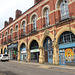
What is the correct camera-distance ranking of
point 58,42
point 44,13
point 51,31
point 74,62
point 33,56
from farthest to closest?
point 33,56
point 44,13
point 51,31
point 58,42
point 74,62

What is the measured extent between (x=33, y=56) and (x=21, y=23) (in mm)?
9535

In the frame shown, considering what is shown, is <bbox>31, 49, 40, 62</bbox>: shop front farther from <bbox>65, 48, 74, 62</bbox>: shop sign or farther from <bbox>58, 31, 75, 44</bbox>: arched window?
<bbox>65, 48, 74, 62</bbox>: shop sign

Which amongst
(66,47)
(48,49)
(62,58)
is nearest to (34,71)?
(62,58)

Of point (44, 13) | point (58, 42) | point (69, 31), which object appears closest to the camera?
point (69, 31)

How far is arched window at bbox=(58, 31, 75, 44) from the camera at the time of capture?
1263 centimetres

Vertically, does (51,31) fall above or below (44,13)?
below

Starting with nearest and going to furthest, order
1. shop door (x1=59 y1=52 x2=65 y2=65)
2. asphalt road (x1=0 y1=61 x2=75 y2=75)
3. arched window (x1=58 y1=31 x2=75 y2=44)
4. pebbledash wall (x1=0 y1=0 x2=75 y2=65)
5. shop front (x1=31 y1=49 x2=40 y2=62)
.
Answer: asphalt road (x1=0 y1=61 x2=75 y2=75), arched window (x1=58 y1=31 x2=75 y2=44), pebbledash wall (x1=0 y1=0 x2=75 y2=65), shop door (x1=59 y1=52 x2=65 y2=65), shop front (x1=31 y1=49 x2=40 y2=62)

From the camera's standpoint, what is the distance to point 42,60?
16.0 meters

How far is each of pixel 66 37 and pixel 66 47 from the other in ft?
4.83

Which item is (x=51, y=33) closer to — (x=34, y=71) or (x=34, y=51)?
(x=34, y=51)

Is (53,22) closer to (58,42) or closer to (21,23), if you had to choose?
(58,42)

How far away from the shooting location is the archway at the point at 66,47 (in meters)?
12.3

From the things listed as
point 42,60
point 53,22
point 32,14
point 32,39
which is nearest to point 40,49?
point 42,60

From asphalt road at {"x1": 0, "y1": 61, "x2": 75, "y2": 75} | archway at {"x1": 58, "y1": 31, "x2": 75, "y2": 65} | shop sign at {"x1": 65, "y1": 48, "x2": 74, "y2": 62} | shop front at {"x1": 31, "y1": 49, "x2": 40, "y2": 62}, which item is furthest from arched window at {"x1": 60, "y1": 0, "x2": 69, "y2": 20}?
shop front at {"x1": 31, "y1": 49, "x2": 40, "y2": 62}
